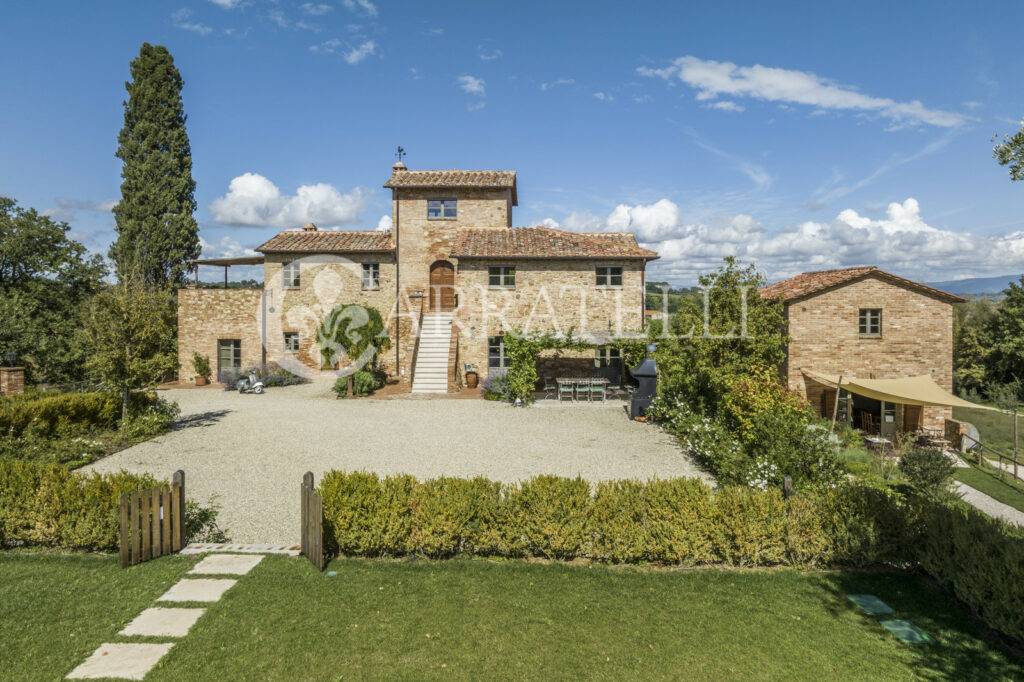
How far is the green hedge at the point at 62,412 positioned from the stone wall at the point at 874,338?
22.2 meters

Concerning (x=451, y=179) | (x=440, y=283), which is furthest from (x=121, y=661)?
(x=451, y=179)

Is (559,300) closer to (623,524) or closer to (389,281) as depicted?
(389,281)

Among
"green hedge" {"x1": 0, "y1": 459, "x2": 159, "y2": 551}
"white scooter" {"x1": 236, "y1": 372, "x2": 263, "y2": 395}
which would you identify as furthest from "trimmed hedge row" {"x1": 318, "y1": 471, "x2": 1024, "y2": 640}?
"white scooter" {"x1": 236, "y1": 372, "x2": 263, "y2": 395}

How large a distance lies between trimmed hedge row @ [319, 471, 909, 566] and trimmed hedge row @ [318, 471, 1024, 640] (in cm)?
1

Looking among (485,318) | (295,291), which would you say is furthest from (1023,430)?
(295,291)

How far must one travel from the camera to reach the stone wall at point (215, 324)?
25.9 metres

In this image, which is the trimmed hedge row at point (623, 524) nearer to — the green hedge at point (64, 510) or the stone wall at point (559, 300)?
the green hedge at point (64, 510)

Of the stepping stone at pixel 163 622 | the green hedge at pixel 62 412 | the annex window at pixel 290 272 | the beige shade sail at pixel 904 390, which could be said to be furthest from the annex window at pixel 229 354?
the beige shade sail at pixel 904 390

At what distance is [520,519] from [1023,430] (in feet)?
99.8

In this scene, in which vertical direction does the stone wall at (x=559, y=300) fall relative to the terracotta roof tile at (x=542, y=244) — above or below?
below

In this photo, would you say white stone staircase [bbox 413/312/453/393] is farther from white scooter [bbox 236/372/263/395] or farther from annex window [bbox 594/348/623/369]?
white scooter [bbox 236/372/263/395]

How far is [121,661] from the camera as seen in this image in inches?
189

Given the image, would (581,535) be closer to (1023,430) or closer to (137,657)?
(137,657)

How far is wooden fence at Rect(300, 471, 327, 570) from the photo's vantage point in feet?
21.8
